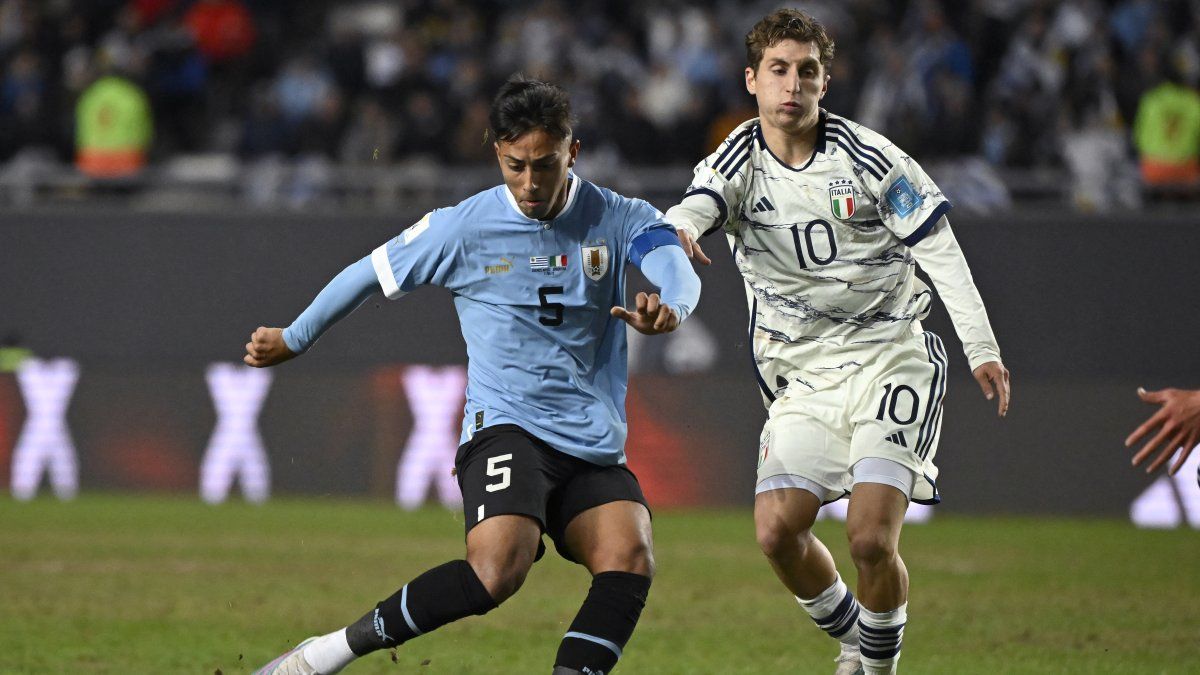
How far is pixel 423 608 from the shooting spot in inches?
223

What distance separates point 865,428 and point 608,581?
1311 millimetres

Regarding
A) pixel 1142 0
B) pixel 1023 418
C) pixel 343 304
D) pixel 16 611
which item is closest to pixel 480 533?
pixel 343 304

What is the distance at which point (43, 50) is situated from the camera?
61.2 feet

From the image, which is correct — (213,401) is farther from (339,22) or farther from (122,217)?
(339,22)

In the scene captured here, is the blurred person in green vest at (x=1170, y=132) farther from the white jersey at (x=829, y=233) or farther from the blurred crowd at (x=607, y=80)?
the white jersey at (x=829, y=233)

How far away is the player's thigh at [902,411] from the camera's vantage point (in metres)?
6.47

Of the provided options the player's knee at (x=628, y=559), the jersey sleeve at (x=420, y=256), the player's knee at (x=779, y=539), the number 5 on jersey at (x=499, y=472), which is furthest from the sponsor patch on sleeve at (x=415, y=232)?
the player's knee at (x=779, y=539)

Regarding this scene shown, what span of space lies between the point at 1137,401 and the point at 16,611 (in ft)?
29.1

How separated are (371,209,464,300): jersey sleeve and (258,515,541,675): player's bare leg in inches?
35.9

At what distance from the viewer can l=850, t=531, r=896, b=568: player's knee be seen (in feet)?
20.3

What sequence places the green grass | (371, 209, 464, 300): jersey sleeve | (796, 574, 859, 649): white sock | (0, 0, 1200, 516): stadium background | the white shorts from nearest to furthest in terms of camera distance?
(371, 209, 464, 300): jersey sleeve
the white shorts
(796, 574, 859, 649): white sock
the green grass
(0, 0, 1200, 516): stadium background

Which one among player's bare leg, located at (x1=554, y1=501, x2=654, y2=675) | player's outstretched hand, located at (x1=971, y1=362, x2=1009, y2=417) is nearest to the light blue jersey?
player's bare leg, located at (x1=554, y1=501, x2=654, y2=675)

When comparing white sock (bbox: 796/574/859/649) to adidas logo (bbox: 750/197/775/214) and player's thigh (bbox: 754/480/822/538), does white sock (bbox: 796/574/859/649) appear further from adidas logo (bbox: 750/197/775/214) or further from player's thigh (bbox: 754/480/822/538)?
adidas logo (bbox: 750/197/775/214)

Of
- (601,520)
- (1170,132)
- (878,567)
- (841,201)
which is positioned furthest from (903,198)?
(1170,132)
